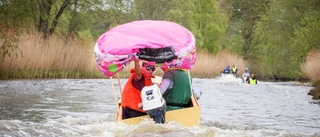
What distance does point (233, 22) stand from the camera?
66.4m

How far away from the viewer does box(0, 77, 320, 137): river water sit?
8.45 metres

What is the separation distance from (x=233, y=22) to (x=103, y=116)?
56.2 meters

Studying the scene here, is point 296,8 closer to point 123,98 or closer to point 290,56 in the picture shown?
point 290,56

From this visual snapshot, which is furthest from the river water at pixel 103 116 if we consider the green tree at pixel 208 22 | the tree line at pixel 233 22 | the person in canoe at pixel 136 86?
the green tree at pixel 208 22

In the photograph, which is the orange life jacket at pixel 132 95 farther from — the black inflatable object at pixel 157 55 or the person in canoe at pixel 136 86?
the black inflatable object at pixel 157 55

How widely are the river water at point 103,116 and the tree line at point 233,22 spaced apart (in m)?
7.95

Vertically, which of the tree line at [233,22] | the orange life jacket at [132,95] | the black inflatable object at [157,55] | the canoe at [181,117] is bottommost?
the canoe at [181,117]

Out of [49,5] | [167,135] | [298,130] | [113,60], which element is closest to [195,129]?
[167,135]

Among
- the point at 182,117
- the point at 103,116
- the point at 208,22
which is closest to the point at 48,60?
the point at 103,116

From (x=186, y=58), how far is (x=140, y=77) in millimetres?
992

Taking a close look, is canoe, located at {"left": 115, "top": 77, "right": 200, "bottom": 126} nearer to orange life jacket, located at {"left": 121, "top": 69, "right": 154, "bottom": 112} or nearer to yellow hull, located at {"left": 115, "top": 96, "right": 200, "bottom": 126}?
yellow hull, located at {"left": 115, "top": 96, "right": 200, "bottom": 126}

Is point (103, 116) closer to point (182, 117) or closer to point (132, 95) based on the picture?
point (132, 95)

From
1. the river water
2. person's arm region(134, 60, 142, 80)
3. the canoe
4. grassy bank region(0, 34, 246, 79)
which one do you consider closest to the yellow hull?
the canoe

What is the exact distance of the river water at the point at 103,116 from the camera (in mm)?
8445
